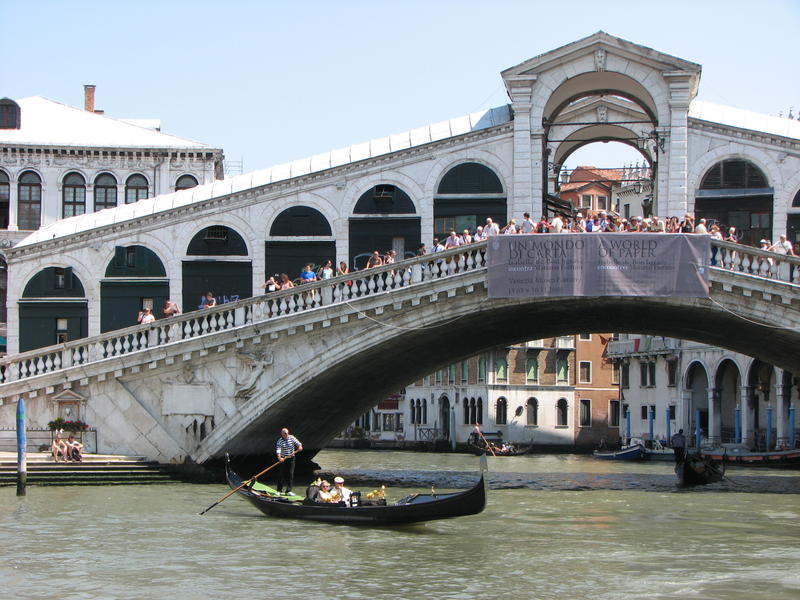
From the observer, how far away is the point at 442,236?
28078mm

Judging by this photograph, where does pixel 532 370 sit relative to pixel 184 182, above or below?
below

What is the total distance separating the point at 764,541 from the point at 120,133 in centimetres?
2511

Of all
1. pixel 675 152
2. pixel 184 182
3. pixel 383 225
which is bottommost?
pixel 383 225

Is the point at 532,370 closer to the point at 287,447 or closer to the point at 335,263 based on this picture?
the point at 335,263

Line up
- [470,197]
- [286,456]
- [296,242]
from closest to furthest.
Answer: [286,456], [470,197], [296,242]

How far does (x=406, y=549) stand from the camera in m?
17.5

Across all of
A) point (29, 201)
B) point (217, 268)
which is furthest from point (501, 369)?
point (217, 268)

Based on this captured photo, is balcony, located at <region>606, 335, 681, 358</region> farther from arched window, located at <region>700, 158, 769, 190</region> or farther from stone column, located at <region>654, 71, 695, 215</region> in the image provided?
stone column, located at <region>654, 71, 695, 215</region>

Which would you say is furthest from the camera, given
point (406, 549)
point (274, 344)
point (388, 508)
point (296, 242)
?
point (296, 242)

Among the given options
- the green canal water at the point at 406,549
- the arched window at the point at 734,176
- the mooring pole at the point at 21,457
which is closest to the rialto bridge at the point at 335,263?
the arched window at the point at 734,176

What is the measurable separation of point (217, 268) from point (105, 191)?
10552 mm

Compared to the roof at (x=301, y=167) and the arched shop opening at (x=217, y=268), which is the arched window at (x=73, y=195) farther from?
the arched shop opening at (x=217, y=268)

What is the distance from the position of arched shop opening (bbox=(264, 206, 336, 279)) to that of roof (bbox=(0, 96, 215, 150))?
1007 cm

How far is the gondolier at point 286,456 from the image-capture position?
2266 cm
